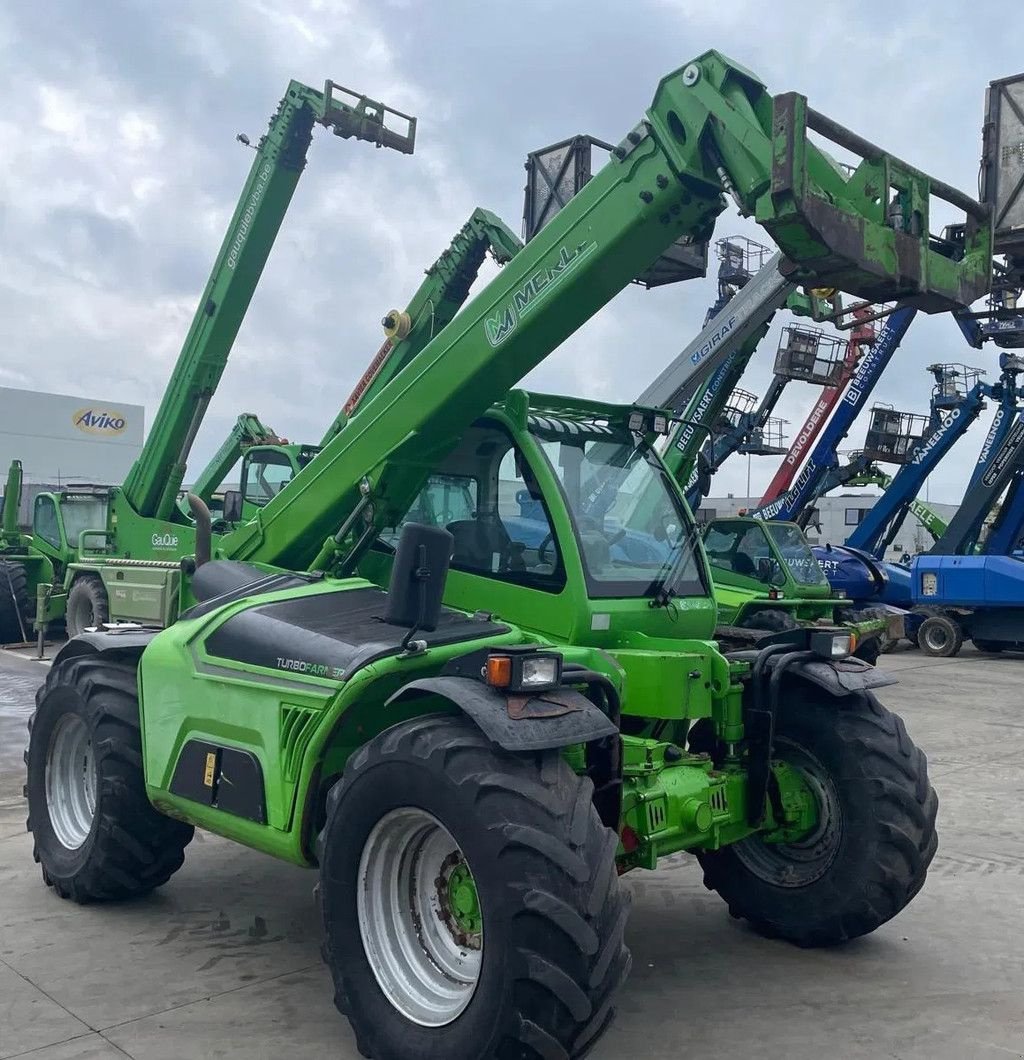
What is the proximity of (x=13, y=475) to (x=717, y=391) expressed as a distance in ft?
35.3

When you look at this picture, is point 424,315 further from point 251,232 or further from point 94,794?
point 94,794

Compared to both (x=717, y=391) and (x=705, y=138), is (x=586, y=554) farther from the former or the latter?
(x=717, y=391)

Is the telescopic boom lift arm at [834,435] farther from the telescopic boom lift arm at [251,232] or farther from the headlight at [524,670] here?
the headlight at [524,670]

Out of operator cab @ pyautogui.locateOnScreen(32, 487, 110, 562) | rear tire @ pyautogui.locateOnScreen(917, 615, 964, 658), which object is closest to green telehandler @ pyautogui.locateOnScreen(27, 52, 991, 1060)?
operator cab @ pyautogui.locateOnScreen(32, 487, 110, 562)

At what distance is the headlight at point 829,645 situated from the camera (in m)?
4.72

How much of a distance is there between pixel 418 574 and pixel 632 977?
192cm

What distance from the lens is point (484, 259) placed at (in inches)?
474

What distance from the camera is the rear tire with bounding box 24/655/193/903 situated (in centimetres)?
484

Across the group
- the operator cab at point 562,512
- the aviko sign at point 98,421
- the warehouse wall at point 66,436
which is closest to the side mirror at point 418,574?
the operator cab at point 562,512

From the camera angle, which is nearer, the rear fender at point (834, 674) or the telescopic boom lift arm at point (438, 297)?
the rear fender at point (834, 674)

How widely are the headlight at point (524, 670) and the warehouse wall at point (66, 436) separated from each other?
47819 mm

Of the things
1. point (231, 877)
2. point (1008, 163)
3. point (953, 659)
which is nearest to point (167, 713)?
point (231, 877)

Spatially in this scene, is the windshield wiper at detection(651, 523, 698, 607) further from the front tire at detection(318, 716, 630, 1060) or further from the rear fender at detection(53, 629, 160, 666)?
the rear fender at detection(53, 629, 160, 666)

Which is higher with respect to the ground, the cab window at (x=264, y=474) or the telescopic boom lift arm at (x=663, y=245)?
the telescopic boom lift arm at (x=663, y=245)
